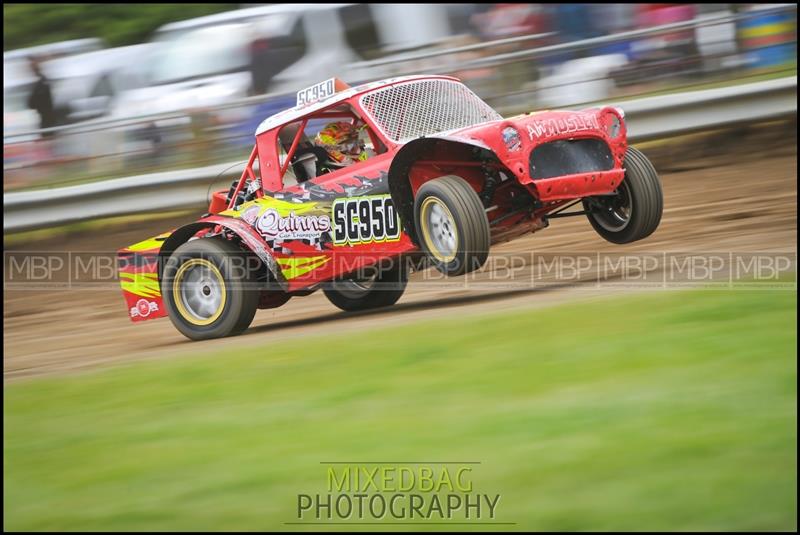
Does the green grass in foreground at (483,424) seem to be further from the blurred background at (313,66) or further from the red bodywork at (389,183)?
the blurred background at (313,66)

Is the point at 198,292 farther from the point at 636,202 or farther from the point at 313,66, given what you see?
the point at 313,66

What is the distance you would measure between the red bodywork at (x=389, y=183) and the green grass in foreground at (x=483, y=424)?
84 cm

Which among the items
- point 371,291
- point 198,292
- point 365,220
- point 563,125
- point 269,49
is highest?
point 269,49

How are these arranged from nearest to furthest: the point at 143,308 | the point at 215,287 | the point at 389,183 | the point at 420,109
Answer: the point at 389,183, the point at 420,109, the point at 215,287, the point at 143,308

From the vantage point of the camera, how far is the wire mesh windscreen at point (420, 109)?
25.4 ft

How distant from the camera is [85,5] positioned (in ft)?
63.3

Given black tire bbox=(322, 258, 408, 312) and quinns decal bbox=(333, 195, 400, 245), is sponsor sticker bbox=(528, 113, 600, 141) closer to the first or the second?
quinns decal bbox=(333, 195, 400, 245)

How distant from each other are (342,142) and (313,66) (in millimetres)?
6672

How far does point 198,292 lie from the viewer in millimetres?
8461

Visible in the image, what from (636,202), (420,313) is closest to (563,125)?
(636,202)

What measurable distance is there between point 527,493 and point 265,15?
1183 centimetres

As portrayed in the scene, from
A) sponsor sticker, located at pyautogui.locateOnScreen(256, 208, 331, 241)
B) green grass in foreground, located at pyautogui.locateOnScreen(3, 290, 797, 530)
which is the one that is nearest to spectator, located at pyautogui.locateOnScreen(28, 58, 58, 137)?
sponsor sticker, located at pyautogui.locateOnScreen(256, 208, 331, 241)

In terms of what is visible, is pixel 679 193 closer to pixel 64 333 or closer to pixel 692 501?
pixel 64 333

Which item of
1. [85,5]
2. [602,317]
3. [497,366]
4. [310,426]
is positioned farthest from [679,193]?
[85,5]
